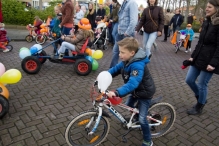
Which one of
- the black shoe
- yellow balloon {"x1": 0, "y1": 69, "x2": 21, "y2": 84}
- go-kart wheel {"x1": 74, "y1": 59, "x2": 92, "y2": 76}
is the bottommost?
the black shoe


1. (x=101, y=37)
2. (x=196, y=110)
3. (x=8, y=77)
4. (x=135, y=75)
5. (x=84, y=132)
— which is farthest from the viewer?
(x=101, y=37)

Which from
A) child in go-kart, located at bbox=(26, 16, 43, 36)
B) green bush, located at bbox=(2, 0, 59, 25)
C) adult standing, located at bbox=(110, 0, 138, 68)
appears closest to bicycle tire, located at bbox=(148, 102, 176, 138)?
adult standing, located at bbox=(110, 0, 138, 68)

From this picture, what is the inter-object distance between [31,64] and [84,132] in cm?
303

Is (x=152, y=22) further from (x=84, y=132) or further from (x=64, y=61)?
(x=84, y=132)

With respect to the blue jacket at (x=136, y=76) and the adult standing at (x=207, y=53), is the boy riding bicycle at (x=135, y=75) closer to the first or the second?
the blue jacket at (x=136, y=76)

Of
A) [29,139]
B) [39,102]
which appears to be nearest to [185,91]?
[39,102]

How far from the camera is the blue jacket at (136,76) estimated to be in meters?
2.23

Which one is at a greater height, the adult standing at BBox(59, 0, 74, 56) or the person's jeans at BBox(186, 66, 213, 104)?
the adult standing at BBox(59, 0, 74, 56)

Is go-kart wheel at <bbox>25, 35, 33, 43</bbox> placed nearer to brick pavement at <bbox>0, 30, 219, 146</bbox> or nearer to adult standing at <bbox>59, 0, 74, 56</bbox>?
adult standing at <bbox>59, 0, 74, 56</bbox>

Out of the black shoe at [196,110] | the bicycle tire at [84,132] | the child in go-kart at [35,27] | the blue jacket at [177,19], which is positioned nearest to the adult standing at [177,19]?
the blue jacket at [177,19]

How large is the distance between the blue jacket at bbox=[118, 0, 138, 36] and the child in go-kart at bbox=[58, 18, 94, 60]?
80 cm

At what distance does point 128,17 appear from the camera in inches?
195

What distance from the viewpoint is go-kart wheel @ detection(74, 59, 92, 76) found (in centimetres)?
517

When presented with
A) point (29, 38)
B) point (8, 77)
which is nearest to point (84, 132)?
point (8, 77)
